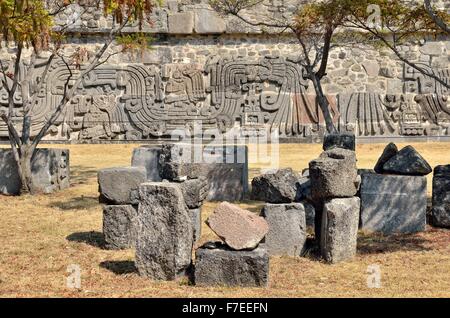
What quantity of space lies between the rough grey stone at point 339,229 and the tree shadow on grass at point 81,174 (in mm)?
6238

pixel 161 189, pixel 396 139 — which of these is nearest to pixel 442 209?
pixel 161 189

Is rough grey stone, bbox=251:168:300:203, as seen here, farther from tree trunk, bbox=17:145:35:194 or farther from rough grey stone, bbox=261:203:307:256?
tree trunk, bbox=17:145:35:194

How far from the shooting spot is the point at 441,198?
8.01 metres

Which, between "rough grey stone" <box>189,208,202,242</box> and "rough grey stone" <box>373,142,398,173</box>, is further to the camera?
"rough grey stone" <box>373,142,398,173</box>

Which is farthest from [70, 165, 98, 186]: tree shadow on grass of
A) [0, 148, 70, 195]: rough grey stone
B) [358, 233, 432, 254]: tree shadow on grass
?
[358, 233, 432, 254]: tree shadow on grass

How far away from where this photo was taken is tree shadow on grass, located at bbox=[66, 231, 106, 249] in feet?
23.9

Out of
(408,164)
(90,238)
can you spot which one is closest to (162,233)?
(90,238)

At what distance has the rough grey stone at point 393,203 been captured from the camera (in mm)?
7785

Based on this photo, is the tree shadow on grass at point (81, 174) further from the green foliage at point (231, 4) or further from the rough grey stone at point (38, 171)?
the green foliage at point (231, 4)

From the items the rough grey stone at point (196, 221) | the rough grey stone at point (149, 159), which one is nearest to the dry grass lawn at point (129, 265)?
the rough grey stone at point (196, 221)

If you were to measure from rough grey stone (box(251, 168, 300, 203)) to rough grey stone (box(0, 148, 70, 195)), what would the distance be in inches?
196

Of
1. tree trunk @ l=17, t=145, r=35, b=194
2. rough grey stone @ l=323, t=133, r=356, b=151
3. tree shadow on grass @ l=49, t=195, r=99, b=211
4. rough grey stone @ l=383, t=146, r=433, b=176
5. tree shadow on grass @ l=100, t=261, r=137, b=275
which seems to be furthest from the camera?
tree trunk @ l=17, t=145, r=35, b=194

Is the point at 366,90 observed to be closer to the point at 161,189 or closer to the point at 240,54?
the point at 240,54

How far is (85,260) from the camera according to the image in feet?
21.5
